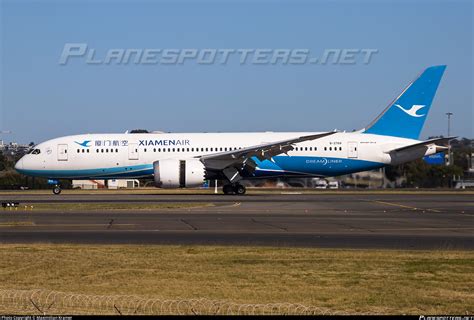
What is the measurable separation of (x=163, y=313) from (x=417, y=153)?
3769cm

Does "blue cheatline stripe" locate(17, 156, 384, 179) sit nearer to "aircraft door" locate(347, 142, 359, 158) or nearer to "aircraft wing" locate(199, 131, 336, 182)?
"aircraft door" locate(347, 142, 359, 158)

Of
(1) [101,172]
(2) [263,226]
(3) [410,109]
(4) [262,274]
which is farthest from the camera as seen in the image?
(3) [410,109]

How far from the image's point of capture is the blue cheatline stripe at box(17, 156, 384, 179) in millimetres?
45344

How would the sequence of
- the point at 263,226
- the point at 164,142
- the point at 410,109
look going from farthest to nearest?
the point at 410,109 → the point at 164,142 → the point at 263,226

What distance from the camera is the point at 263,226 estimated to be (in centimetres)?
2330

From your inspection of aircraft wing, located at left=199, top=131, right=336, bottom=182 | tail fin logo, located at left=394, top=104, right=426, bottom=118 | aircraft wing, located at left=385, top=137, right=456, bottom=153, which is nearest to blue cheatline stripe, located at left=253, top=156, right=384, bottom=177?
aircraft wing, located at left=199, top=131, right=336, bottom=182

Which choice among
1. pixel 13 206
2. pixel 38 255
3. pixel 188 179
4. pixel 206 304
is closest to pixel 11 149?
pixel 188 179

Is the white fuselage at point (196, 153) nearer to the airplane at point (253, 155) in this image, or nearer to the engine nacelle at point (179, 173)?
the airplane at point (253, 155)

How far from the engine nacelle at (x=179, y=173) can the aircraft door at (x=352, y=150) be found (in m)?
9.64

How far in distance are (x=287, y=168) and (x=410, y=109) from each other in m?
8.98

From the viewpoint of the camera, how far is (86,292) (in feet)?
39.2

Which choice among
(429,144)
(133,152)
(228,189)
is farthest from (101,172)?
(429,144)

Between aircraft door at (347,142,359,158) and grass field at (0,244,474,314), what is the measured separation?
29366mm

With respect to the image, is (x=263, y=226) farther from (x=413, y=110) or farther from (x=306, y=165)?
(x=413, y=110)
